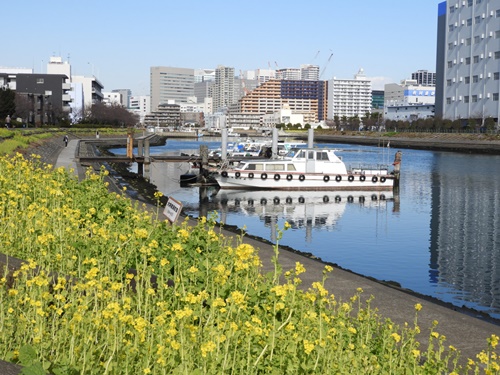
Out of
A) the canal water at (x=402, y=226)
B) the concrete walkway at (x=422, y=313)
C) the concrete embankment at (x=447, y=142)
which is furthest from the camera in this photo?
the concrete embankment at (x=447, y=142)

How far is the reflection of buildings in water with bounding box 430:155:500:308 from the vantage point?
22.2m

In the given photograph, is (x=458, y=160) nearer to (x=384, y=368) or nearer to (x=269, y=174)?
(x=269, y=174)

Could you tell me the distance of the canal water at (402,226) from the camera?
74.8 ft

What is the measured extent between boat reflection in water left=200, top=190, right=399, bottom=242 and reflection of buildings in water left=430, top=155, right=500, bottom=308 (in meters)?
4.56

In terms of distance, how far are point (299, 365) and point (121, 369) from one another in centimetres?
155

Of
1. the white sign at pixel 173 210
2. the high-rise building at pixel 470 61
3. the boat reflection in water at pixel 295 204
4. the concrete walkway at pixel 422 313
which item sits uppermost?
the high-rise building at pixel 470 61

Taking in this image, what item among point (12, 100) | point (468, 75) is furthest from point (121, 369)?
point (468, 75)

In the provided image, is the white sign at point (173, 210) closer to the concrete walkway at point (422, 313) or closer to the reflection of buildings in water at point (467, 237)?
the concrete walkway at point (422, 313)

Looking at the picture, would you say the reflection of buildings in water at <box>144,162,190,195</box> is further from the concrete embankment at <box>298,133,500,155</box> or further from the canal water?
the concrete embankment at <box>298,133,500,155</box>

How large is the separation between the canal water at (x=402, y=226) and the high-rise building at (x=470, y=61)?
5884cm

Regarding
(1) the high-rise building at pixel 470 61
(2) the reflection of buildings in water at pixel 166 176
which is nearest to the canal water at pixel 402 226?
(2) the reflection of buildings in water at pixel 166 176

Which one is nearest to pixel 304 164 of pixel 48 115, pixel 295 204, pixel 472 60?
pixel 295 204

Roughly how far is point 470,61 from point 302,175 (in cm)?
8076

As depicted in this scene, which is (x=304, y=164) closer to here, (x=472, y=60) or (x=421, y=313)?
(x=421, y=313)
